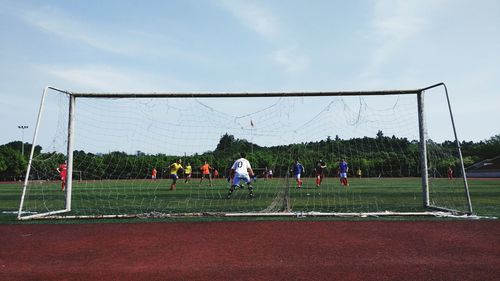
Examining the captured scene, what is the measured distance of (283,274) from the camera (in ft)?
13.3

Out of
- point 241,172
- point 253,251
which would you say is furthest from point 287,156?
point 253,251

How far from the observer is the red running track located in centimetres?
411

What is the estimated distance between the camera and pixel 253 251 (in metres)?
5.11

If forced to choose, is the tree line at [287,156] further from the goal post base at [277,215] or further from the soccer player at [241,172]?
→ the goal post base at [277,215]

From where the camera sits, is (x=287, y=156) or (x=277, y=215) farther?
(x=287, y=156)

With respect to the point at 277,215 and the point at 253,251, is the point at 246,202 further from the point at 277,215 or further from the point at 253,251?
the point at 253,251

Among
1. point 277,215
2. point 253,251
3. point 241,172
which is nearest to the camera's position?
point 253,251

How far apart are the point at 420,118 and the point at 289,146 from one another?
3531 millimetres

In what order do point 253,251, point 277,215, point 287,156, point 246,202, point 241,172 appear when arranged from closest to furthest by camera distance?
1. point 253,251
2. point 277,215
3. point 287,156
4. point 246,202
5. point 241,172

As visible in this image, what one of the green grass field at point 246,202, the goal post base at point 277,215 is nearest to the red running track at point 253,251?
the goal post base at point 277,215

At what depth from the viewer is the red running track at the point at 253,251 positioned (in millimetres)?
4105

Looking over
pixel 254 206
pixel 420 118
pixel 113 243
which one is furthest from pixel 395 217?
pixel 113 243

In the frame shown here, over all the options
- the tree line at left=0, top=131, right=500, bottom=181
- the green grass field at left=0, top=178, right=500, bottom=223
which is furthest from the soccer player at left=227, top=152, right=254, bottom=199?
the green grass field at left=0, top=178, right=500, bottom=223

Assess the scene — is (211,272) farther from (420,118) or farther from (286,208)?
(420,118)
